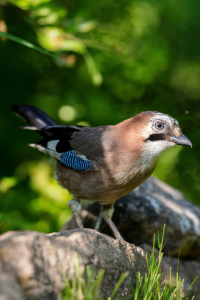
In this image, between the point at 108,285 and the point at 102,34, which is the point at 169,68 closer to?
the point at 102,34

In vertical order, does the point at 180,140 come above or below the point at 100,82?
below

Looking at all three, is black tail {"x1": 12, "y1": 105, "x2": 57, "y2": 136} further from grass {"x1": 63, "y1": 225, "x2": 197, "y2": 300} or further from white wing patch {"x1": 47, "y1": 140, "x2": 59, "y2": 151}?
grass {"x1": 63, "y1": 225, "x2": 197, "y2": 300}

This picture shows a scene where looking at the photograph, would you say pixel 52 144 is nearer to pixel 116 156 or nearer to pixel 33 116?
pixel 33 116

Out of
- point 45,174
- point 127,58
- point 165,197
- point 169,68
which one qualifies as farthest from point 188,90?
point 45,174

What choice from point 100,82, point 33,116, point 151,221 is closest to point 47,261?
point 151,221

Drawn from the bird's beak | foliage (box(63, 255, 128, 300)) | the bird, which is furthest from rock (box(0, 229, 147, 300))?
the bird's beak

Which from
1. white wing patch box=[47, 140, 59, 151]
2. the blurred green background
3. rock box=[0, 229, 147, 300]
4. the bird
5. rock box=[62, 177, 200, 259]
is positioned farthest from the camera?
the blurred green background

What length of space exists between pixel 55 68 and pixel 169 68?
6.75ft

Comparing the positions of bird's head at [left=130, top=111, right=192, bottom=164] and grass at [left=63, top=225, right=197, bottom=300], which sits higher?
bird's head at [left=130, top=111, right=192, bottom=164]

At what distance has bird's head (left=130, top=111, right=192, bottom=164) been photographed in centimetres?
383

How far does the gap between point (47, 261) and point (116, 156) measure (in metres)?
1.90

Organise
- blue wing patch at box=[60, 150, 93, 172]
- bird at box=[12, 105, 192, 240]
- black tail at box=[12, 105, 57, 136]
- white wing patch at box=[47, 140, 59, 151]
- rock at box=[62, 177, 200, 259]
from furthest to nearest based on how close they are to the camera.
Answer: black tail at box=[12, 105, 57, 136] < rock at box=[62, 177, 200, 259] < white wing patch at box=[47, 140, 59, 151] < blue wing patch at box=[60, 150, 93, 172] < bird at box=[12, 105, 192, 240]

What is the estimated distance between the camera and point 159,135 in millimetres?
3863

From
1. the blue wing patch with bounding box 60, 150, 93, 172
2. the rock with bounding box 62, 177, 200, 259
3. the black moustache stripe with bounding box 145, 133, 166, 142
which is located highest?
the black moustache stripe with bounding box 145, 133, 166, 142
